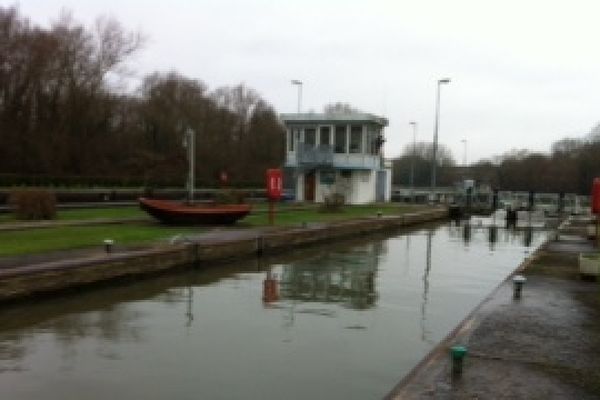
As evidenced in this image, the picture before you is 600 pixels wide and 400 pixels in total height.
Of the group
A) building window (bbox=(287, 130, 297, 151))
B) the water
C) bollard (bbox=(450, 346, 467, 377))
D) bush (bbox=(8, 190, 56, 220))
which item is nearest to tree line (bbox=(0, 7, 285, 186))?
building window (bbox=(287, 130, 297, 151))

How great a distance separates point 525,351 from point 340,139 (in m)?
32.5

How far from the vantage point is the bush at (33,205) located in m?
22.0

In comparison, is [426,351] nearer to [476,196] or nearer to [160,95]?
[476,196]

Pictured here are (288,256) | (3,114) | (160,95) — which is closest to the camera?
(288,256)

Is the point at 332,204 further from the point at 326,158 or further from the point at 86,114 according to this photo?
the point at 86,114

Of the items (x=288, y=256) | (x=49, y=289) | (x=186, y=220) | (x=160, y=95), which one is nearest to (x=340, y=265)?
(x=288, y=256)

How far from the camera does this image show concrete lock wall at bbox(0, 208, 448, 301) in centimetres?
1205

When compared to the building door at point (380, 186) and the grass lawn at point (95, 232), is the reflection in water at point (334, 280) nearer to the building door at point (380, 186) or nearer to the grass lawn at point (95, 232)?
the grass lawn at point (95, 232)

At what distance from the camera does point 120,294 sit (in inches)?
537

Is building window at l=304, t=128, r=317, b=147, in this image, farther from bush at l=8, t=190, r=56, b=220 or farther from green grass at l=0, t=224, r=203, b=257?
bush at l=8, t=190, r=56, b=220

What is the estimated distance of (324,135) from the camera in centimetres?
4084

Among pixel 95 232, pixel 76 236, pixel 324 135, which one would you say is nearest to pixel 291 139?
pixel 324 135

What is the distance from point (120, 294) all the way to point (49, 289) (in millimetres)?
1525

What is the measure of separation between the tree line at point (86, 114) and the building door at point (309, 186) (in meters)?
9.54
